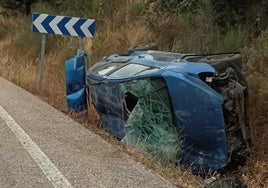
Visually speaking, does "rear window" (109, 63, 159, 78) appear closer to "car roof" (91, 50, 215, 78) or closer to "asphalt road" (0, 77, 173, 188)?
"car roof" (91, 50, 215, 78)

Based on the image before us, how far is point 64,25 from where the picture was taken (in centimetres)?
1027

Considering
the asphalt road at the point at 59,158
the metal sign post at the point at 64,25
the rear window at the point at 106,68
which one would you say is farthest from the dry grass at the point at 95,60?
the metal sign post at the point at 64,25

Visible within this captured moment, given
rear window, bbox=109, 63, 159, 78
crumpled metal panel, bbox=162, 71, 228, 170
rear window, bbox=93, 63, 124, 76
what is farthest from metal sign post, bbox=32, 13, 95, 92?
crumpled metal panel, bbox=162, 71, 228, 170

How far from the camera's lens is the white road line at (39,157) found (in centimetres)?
473

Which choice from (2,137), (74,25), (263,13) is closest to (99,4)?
(74,25)

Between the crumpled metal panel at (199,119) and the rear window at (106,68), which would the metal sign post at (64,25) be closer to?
the rear window at (106,68)

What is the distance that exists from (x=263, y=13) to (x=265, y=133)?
12.9ft

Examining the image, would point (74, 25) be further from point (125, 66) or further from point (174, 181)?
point (174, 181)

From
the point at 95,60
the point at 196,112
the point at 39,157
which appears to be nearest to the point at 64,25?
the point at 95,60

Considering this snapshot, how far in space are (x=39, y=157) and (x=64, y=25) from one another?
523 cm

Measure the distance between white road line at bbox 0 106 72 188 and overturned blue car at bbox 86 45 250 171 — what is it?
122cm

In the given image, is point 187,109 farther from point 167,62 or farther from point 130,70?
point 130,70

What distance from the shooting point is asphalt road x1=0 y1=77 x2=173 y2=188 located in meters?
4.75

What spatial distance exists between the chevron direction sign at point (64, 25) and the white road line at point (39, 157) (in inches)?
124
